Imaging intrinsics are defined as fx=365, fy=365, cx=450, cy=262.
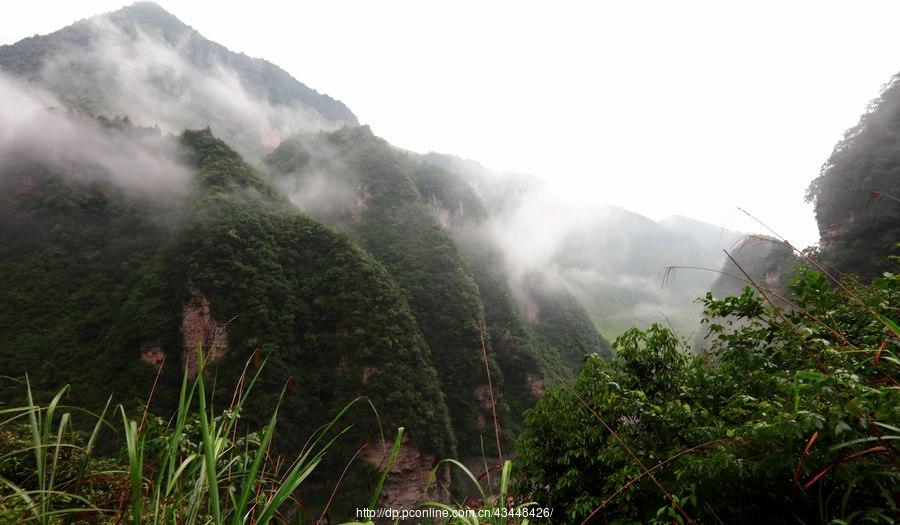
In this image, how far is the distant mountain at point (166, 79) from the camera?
268 ft

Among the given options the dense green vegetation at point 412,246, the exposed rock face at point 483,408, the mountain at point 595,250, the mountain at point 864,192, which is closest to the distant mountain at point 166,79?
the dense green vegetation at point 412,246

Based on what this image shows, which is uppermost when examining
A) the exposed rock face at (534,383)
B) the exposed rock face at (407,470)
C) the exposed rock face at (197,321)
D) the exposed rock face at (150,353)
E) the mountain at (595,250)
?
the mountain at (595,250)

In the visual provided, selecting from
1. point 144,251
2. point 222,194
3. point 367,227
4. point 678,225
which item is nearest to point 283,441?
point 144,251

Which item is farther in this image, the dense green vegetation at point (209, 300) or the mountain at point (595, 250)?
the mountain at point (595, 250)

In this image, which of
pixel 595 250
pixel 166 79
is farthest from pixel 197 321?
pixel 595 250

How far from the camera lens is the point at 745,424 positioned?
A: 95.5 inches

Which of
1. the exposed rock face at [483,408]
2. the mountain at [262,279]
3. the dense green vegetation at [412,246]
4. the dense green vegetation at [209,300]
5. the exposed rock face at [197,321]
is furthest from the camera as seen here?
the dense green vegetation at [412,246]

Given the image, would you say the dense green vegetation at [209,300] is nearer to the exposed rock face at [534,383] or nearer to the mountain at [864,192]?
the exposed rock face at [534,383]

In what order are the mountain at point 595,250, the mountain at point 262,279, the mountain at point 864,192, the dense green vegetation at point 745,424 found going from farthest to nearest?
the mountain at point 595,250 < the mountain at point 262,279 < the mountain at point 864,192 < the dense green vegetation at point 745,424

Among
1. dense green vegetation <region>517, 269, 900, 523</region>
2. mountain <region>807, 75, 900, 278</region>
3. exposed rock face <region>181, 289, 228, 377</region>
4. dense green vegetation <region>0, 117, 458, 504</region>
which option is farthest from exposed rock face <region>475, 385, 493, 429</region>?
dense green vegetation <region>517, 269, 900, 523</region>

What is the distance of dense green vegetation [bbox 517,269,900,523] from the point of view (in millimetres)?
1642

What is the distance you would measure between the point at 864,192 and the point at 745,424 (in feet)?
114

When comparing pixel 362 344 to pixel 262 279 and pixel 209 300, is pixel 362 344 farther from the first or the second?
pixel 209 300

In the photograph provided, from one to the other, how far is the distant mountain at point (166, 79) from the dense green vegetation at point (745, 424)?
107m
